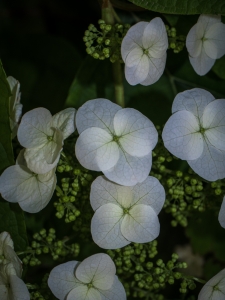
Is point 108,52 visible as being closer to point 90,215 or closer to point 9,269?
point 90,215

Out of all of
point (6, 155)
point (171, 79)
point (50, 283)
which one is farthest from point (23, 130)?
point (171, 79)

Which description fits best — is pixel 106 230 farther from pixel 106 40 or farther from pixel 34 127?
pixel 106 40

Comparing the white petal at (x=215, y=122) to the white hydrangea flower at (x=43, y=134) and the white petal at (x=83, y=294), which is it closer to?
the white hydrangea flower at (x=43, y=134)

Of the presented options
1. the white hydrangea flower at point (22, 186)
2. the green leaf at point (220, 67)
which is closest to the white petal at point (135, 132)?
the white hydrangea flower at point (22, 186)

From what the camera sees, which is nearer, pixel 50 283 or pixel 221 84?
pixel 50 283

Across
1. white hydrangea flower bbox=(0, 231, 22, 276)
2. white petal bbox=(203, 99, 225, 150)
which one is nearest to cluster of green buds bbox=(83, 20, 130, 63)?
white petal bbox=(203, 99, 225, 150)

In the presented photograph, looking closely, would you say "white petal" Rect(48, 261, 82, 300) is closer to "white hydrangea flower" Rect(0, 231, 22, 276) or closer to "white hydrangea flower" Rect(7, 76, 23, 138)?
"white hydrangea flower" Rect(0, 231, 22, 276)
